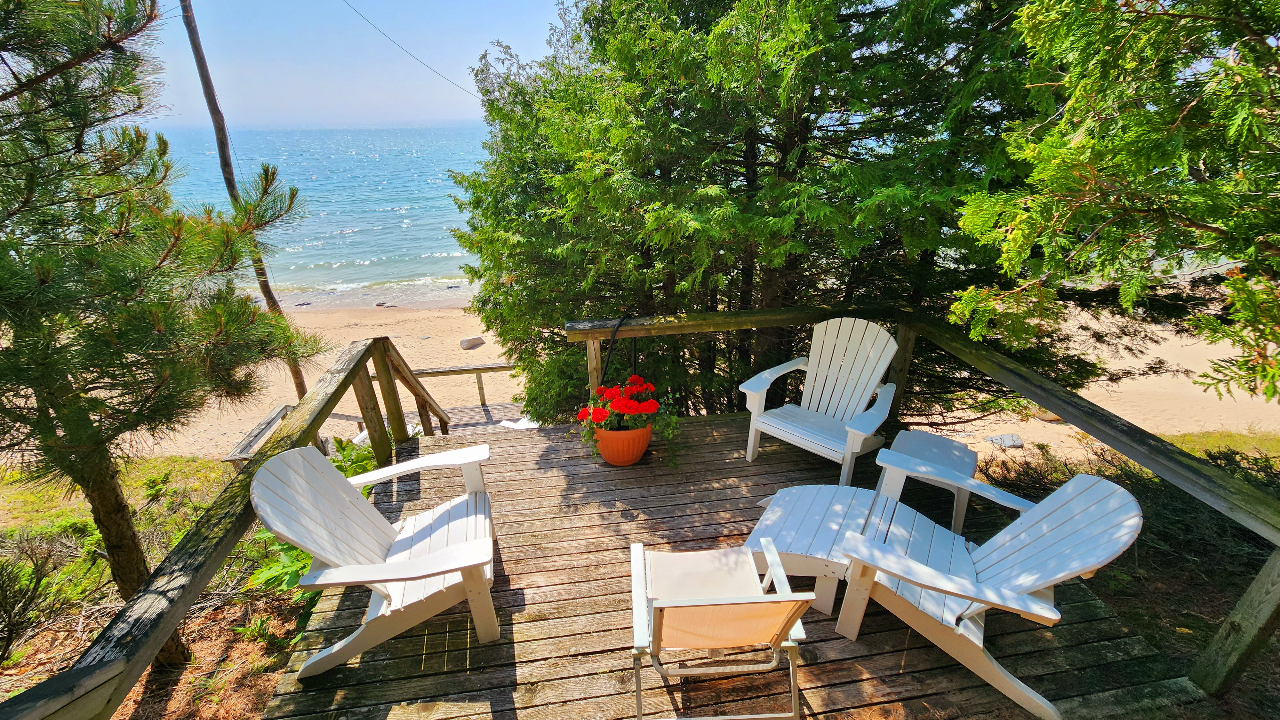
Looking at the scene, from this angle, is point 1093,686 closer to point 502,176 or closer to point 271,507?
point 271,507

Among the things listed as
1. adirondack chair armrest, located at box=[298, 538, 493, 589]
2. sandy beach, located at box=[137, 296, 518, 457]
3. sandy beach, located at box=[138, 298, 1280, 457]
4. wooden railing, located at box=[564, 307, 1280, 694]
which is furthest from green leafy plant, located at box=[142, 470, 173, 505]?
wooden railing, located at box=[564, 307, 1280, 694]

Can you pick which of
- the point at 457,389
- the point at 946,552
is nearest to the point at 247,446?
the point at 946,552

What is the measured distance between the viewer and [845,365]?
325cm

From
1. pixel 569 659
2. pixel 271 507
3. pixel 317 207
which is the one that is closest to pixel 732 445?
pixel 569 659

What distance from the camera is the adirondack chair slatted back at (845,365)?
3094mm

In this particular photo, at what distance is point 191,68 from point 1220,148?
30.7 feet

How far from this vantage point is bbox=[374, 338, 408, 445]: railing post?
10.8 ft

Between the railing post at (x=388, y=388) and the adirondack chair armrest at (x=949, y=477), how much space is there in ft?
8.60

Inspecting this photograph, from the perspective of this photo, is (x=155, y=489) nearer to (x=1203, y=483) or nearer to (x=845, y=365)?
(x=845, y=365)

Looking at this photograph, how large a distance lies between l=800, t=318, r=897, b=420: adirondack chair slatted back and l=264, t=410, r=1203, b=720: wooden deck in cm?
78

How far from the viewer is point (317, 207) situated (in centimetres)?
2689

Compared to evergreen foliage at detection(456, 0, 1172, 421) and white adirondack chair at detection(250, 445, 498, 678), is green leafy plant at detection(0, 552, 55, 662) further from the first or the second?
evergreen foliage at detection(456, 0, 1172, 421)

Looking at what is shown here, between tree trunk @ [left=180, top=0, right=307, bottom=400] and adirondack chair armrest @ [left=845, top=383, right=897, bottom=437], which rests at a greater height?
tree trunk @ [left=180, top=0, right=307, bottom=400]

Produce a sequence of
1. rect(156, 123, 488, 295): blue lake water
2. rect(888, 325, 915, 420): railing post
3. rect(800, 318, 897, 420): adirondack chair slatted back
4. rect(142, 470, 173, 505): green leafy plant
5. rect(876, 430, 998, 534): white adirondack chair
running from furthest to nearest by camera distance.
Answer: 1. rect(156, 123, 488, 295): blue lake water
2. rect(142, 470, 173, 505): green leafy plant
3. rect(888, 325, 915, 420): railing post
4. rect(800, 318, 897, 420): adirondack chair slatted back
5. rect(876, 430, 998, 534): white adirondack chair
